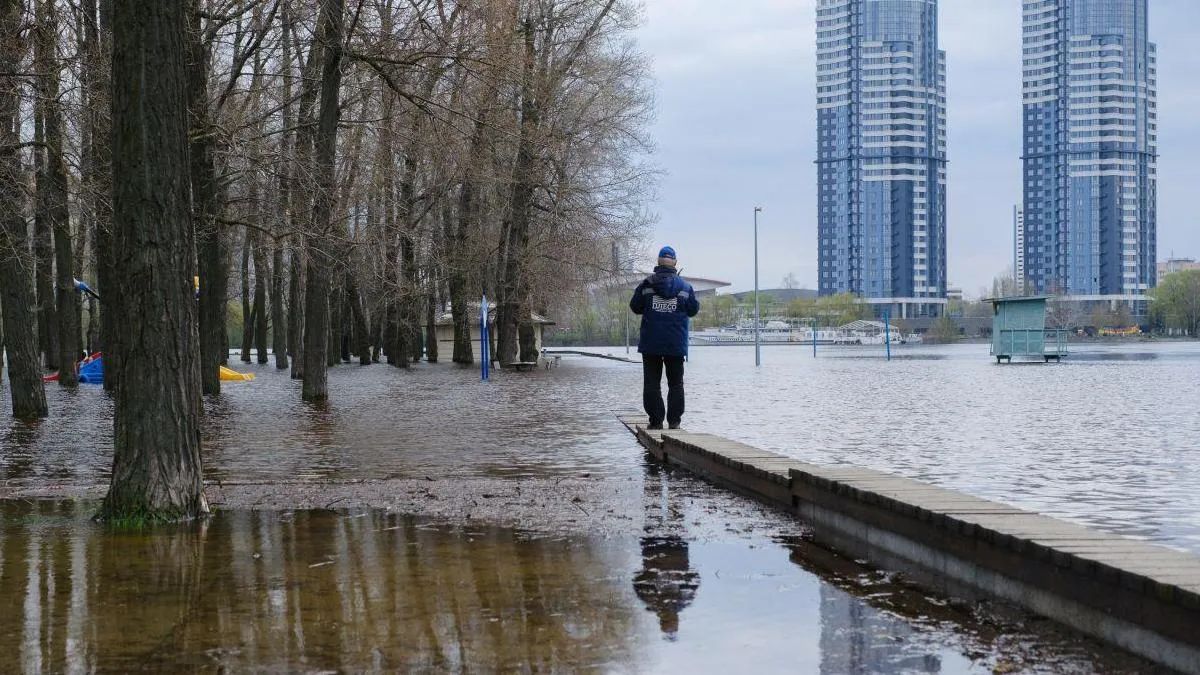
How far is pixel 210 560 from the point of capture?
24.2ft

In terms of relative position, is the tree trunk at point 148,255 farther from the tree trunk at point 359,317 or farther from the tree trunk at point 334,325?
the tree trunk at point 334,325

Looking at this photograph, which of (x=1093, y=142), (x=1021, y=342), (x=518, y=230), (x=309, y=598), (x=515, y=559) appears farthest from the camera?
(x=1093, y=142)

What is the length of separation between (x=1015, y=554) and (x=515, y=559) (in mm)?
2595

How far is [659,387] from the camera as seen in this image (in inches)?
567

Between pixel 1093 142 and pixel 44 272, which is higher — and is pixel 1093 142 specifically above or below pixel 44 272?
above

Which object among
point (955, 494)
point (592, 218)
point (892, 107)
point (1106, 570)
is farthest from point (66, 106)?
point (892, 107)

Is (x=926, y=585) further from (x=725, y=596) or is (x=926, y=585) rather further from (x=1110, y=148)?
(x=1110, y=148)

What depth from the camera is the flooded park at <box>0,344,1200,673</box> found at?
5.24 metres

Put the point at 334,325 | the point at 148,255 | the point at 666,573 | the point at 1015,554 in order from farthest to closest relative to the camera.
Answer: the point at 334,325 < the point at 148,255 < the point at 666,573 < the point at 1015,554

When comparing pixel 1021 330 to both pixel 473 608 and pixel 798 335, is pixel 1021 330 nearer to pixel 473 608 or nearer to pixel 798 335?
pixel 473 608

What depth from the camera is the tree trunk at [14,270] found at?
60.7ft

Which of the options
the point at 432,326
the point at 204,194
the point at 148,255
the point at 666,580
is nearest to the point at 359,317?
the point at 432,326

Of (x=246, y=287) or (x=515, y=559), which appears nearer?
(x=515, y=559)

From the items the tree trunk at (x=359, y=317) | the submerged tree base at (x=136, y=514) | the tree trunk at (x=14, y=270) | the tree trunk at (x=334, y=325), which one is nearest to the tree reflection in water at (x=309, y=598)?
the submerged tree base at (x=136, y=514)
